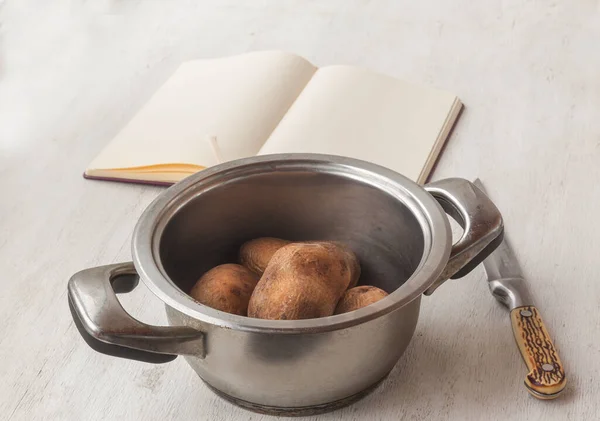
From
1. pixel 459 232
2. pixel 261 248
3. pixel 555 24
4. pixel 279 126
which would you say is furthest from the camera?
pixel 555 24

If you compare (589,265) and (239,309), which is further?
(589,265)

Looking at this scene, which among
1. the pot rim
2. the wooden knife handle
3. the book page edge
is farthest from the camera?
the book page edge

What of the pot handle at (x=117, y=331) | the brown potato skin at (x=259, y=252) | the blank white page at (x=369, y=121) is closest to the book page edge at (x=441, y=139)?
the blank white page at (x=369, y=121)

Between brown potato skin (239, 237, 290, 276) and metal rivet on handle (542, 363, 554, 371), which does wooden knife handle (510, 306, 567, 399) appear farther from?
brown potato skin (239, 237, 290, 276)

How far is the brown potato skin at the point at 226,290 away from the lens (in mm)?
686

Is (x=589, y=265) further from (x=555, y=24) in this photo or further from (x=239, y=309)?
(x=555, y=24)

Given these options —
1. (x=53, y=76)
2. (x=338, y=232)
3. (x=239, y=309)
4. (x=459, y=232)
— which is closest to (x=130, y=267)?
(x=239, y=309)

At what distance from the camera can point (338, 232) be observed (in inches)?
32.3

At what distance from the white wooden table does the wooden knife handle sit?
0.05 ft

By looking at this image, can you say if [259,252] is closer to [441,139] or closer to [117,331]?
[117,331]

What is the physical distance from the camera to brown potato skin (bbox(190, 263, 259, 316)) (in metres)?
0.69

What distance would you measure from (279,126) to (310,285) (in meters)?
0.44

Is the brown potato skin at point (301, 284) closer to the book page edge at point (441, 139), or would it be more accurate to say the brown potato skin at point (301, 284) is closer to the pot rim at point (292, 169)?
the pot rim at point (292, 169)

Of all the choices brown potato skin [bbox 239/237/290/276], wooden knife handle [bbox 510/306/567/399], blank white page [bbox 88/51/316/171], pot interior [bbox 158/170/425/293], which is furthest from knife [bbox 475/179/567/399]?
blank white page [bbox 88/51/316/171]
